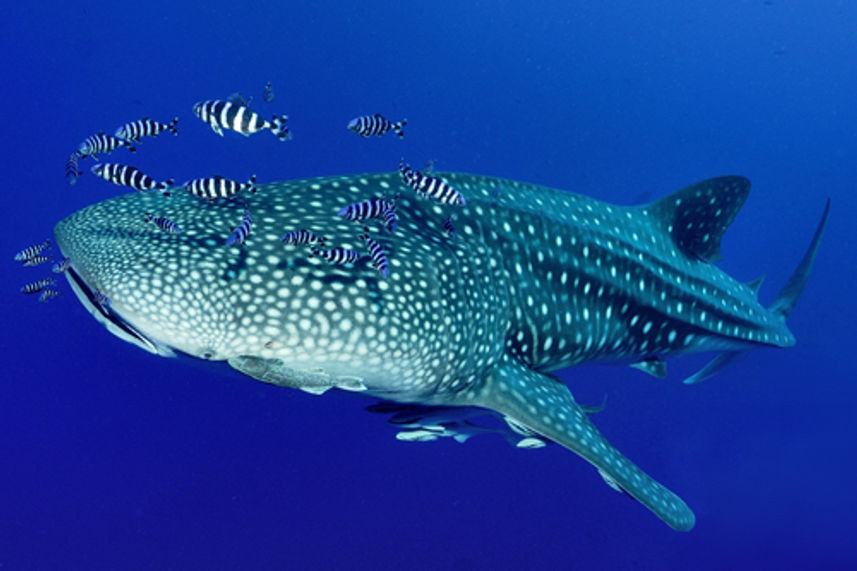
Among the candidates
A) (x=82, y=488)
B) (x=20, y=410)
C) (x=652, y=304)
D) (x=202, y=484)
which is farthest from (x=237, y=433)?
(x=652, y=304)

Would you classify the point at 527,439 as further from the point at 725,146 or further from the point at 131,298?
the point at 725,146

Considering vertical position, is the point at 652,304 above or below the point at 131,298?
below

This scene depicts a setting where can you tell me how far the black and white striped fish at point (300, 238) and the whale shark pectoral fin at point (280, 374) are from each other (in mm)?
656

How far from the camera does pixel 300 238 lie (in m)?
3.01

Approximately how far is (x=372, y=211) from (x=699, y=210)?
389 cm

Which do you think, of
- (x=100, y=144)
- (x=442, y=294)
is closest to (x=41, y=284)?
(x=100, y=144)

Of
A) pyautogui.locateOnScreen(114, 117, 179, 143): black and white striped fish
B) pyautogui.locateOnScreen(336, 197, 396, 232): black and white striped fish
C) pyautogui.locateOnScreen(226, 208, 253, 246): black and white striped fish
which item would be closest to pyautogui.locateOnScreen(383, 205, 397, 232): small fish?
pyautogui.locateOnScreen(336, 197, 396, 232): black and white striped fish

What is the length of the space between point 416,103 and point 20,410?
86.9 ft

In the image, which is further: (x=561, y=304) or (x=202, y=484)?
(x=202, y=484)

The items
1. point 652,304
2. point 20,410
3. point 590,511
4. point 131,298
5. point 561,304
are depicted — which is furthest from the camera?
point 20,410

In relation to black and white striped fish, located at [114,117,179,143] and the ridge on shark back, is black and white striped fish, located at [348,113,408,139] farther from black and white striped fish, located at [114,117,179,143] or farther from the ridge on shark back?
black and white striped fish, located at [114,117,179,143]

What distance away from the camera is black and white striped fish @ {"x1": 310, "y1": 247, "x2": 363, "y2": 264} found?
3010 mm

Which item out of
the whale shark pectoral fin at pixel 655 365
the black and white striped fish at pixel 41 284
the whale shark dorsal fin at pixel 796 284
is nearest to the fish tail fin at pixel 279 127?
the black and white striped fish at pixel 41 284

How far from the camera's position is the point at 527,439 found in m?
4.02
